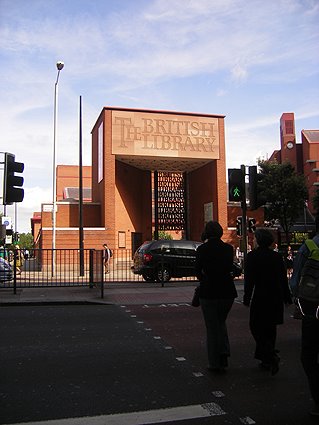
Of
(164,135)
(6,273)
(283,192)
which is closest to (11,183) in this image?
(6,273)

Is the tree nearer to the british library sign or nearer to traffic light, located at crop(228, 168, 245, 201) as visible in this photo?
the british library sign

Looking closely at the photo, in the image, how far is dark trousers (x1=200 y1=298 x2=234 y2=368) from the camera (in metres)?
5.30

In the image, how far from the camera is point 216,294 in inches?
212

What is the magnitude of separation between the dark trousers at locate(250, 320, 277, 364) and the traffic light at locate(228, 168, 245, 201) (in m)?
6.05

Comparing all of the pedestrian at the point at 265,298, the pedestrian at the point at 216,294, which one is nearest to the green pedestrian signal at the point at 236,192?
the pedestrian at the point at 265,298

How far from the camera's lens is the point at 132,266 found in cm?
1734

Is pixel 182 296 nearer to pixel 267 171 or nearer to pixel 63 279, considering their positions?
pixel 63 279

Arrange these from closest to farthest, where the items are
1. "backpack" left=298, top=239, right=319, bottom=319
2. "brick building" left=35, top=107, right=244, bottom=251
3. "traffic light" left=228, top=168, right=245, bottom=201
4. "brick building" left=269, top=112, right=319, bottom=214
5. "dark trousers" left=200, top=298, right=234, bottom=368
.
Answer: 1. "backpack" left=298, top=239, right=319, bottom=319
2. "dark trousers" left=200, top=298, right=234, bottom=368
3. "traffic light" left=228, top=168, right=245, bottom=201
4. "brick building" left=35, top=107, right=244, bottom=251
5. "brick building" left=269, top=112, right=319, bottom=214

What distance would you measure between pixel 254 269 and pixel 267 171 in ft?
113

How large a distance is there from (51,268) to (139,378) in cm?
994

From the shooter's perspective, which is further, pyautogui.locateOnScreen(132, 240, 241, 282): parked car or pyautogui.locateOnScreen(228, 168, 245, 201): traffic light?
pyautogui.locateOnScreen(132, 240, 241, 282): parked car

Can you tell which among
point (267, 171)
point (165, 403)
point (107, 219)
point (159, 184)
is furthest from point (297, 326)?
point (159, 184)

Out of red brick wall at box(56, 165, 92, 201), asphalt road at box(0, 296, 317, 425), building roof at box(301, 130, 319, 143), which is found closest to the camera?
asphalt road at box(0, 296, 317, 425)

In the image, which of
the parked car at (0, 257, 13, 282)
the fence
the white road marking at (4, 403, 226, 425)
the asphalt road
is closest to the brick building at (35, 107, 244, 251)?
the fence
